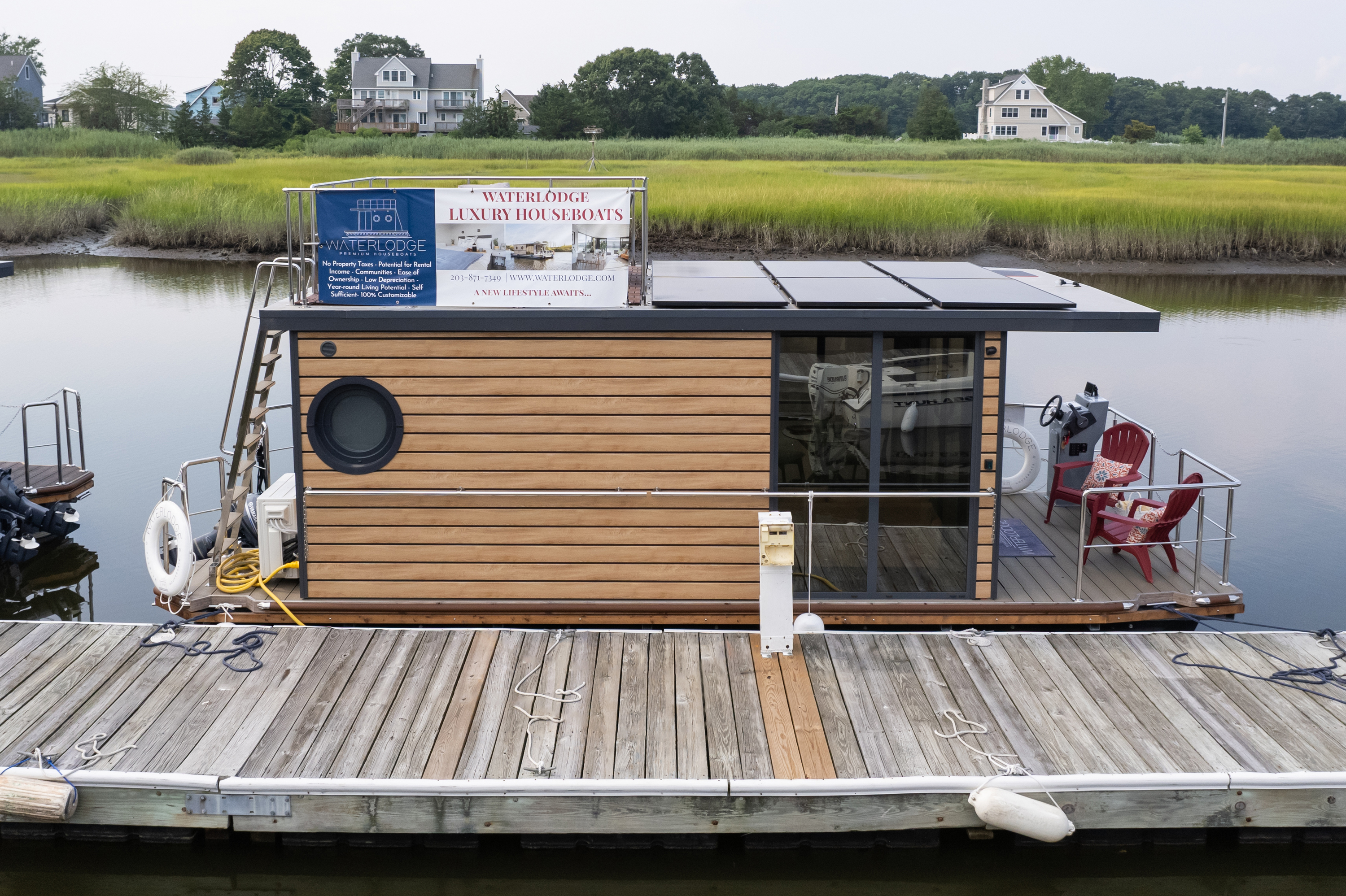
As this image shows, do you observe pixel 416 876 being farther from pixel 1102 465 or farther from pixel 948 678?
pixel 1102 465

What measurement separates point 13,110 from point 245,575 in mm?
69081

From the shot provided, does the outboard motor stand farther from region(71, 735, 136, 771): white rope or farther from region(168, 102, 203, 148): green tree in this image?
region(168, 102, 203, 148): green tree

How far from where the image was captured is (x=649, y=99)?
76.6 metres

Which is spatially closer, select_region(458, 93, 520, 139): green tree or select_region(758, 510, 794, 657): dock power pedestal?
select_region(758, 510, 794, 657): dock power pedestal

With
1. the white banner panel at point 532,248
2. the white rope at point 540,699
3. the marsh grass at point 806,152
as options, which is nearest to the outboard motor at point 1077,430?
the white banner panel at point 532,248

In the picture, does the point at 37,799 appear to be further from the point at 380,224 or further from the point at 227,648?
the point at 380,224

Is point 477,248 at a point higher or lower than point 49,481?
higher

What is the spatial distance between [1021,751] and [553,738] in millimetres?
2238

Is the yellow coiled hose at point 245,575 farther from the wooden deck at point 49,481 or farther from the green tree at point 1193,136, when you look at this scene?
the green tree at point 1193,136

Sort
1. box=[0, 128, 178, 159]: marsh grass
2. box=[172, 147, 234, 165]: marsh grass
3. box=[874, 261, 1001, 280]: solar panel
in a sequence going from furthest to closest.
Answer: box=[0, 128, 178, 159]: marsh grass < box=[172, 147, 234, 165]: marsh grass < box=[874, 261, 1001, 280]: solar panel

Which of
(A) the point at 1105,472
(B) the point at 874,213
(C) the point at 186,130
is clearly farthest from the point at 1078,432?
(C) the point at 186,130

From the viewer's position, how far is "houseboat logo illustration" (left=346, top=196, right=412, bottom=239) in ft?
22.3

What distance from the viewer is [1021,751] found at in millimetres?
5641

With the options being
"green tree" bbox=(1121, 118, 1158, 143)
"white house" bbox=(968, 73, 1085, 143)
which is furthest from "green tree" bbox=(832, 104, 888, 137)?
"green tree" bbox=(1121, 118, 1158, 143)
